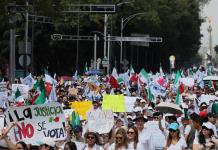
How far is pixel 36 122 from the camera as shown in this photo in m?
11.2

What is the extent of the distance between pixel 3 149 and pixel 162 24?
250 feet

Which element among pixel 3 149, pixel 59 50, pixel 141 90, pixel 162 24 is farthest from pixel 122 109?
pixel 162 24

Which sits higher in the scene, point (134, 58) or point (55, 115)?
point (55, 115)

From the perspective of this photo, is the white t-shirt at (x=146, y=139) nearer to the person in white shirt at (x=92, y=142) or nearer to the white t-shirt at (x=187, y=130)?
the person in white shirt at (x=92, y=142)

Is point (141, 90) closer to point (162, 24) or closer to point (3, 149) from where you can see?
point (3, 149)

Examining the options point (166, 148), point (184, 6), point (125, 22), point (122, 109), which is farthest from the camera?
point (184, 6)

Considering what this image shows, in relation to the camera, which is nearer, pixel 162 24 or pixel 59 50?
pixel 59 50

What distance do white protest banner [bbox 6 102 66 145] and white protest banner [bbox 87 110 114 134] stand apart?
110 cm

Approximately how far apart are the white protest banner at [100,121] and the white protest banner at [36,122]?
1096 millimetres

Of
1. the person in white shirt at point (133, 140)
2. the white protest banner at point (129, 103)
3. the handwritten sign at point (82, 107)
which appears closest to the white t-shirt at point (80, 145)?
the person in white shirt at point (133, 140)

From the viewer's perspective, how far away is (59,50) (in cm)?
7231

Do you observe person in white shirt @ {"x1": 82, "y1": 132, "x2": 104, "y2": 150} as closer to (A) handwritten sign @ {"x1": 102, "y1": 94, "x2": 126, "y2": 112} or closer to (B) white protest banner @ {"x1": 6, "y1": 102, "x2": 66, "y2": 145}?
(B) white protest banner @ {"x1": 6, "y1": 102, "x2": 66, "y2": 145}

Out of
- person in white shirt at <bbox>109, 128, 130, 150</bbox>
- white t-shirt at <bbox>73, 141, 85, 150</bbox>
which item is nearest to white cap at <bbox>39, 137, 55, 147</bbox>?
white t-shirt at <bbox>73, 141, 85, 150</bbox>

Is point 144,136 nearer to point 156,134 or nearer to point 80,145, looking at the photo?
point 156,134
